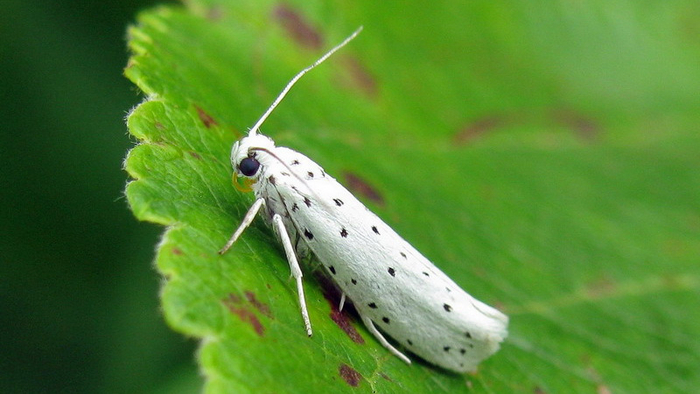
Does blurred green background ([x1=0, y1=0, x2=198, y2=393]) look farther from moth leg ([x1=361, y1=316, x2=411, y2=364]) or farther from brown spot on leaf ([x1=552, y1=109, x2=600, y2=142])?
brown spot on leaf ([x1=552, y1=109, x2=600, y2=142])

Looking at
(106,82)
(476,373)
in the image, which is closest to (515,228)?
(476,373)

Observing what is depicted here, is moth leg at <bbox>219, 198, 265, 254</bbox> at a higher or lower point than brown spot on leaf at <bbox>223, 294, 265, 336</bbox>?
higher

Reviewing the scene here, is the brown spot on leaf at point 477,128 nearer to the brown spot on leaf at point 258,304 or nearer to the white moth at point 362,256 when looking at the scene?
the white moth at point 362,256

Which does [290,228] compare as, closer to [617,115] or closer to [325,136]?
[325,136]

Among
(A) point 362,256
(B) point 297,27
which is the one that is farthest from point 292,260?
(B) point 297,27

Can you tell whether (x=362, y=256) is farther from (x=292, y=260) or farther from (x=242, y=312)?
(x=242, y=312)

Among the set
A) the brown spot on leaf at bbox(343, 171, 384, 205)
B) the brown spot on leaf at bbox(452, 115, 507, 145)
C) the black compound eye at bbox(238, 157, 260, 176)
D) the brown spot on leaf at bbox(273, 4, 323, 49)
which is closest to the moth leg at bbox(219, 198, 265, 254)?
the black compound eye at bbox(238, 157, 260, 176)
